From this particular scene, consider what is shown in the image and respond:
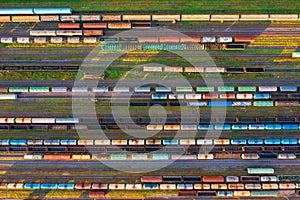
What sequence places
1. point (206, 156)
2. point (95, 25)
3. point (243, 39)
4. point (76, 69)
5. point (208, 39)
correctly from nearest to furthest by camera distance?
point (243, 39) → point (208, 39) → point (95, 25) → point (76, 69) → point (206, 156)

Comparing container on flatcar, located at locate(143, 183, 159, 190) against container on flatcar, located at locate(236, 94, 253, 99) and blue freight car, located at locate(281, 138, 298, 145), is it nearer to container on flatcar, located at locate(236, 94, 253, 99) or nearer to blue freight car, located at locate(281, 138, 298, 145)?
container on flatcar, located at locate(236, 94, 253, 99)

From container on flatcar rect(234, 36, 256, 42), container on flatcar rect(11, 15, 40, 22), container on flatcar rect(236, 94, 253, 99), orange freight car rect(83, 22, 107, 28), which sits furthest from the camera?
container on flatcar rect(11, 15, 40, 22)

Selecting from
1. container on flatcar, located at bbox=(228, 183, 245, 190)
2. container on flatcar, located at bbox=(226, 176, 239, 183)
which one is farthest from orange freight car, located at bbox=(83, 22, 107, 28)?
container on flatcar, located at bbox=(228, 183, 245, 190)

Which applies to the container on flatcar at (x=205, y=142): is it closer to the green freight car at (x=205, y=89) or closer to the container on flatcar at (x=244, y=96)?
the green freight car at (x=205, y=89)

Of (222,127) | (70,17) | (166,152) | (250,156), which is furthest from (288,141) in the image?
(70,17)

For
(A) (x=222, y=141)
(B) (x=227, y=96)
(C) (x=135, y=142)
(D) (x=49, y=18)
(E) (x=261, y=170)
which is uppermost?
(D) (x=49, y=18)

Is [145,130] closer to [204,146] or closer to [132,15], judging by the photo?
[204,146]

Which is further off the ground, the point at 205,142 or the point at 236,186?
the point at 205,142

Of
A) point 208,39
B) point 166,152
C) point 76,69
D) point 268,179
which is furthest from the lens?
point 166,152

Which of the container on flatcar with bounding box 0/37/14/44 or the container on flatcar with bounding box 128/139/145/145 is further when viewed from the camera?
the container on flatcar with bounding box 128/139/145/145

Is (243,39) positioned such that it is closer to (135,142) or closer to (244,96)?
(244,96)

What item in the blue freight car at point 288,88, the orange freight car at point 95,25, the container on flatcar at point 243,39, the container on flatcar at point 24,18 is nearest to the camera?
the container on flatcar at point 243,39

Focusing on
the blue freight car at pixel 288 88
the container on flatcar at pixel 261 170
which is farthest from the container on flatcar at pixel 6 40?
the blue freight car at pixel 288 88
